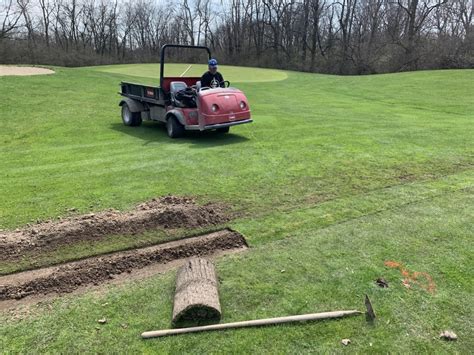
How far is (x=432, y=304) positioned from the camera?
3.33 m

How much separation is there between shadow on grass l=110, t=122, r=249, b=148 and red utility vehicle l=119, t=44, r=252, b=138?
0.95ft

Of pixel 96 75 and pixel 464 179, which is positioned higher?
pixel 96 75

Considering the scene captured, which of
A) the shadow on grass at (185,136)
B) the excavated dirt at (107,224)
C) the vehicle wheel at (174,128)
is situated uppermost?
the vehicle wheel at (174,128)

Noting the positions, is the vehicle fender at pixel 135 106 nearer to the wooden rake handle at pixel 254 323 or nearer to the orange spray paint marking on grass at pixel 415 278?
the orange spray paint marking on grass at pixel 415 278

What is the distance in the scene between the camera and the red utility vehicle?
28.1 feet

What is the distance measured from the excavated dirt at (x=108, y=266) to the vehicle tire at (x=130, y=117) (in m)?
7.09

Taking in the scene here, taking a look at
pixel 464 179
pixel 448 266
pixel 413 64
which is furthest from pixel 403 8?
pixel 448 266

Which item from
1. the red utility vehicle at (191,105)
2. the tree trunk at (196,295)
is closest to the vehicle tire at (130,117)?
the red utility vehicle at (191,105)

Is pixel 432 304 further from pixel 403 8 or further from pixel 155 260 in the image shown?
pixel 403 8

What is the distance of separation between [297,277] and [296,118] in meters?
9.28

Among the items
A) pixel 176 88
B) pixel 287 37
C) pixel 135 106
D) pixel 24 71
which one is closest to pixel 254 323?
pixel 176 88

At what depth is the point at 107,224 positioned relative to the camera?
4684 millimetres

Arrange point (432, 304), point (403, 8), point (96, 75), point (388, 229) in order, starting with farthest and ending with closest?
point (403, 8)
point (96, 75)
point (388, 229)
point (432, 304)

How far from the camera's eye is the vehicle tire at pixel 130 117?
1086 centimetres
